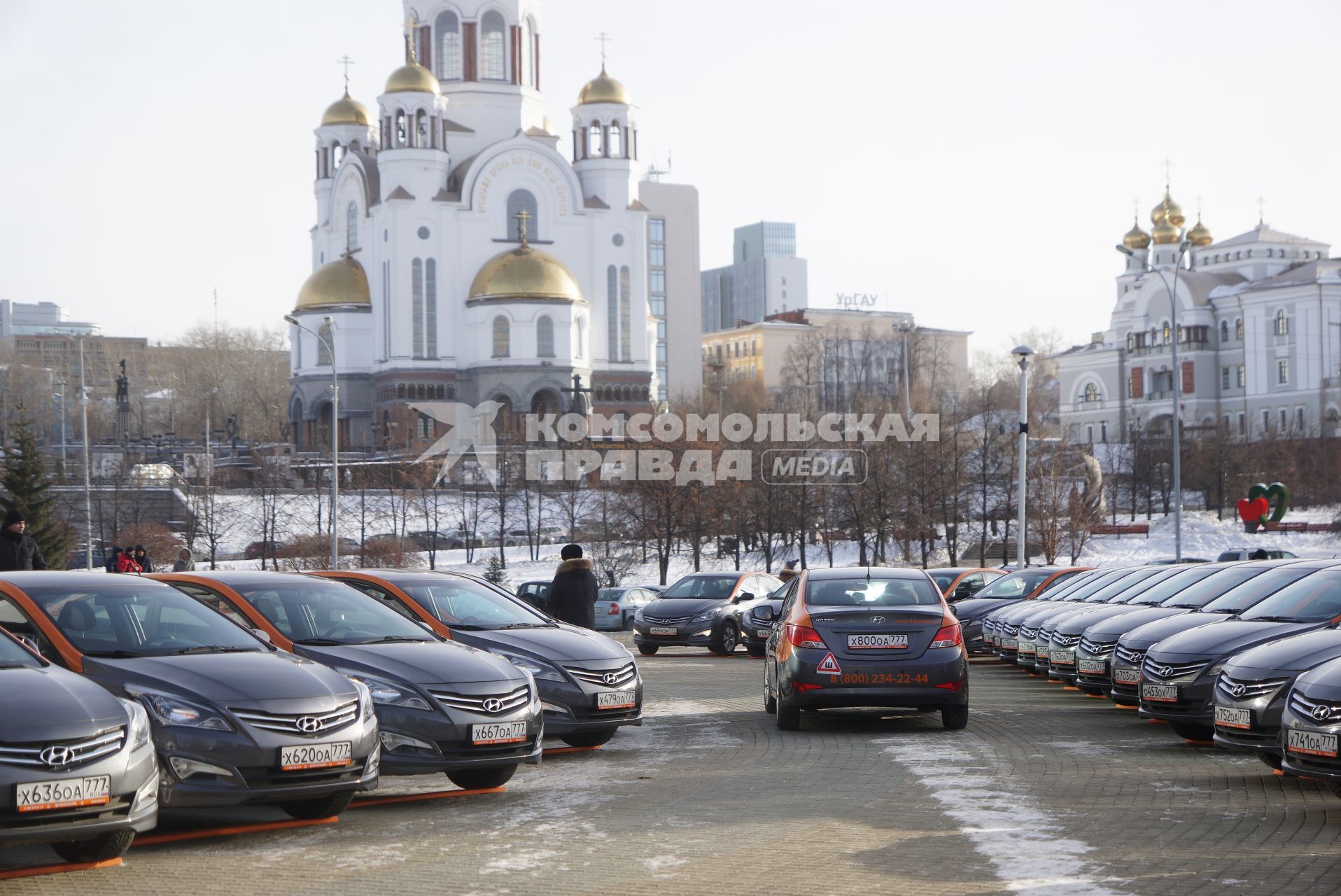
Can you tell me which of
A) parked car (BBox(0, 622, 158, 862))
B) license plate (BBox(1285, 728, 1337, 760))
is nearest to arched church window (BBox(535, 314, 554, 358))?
license plate (BBox(1285, 728, 1337, 760))

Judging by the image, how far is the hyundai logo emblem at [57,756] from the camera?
764cm

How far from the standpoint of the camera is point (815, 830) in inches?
363

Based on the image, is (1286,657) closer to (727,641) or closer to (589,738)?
(589,738)

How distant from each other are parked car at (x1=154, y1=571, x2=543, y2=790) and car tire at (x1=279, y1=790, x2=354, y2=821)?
1.95 ft

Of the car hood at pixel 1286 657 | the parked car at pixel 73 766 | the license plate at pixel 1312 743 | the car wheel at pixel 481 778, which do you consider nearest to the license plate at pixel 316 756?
the parked car at pixel 73 766

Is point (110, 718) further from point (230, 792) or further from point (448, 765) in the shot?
point (448, 765)

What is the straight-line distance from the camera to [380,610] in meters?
11.8

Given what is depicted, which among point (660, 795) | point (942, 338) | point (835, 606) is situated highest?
point (942, 338)

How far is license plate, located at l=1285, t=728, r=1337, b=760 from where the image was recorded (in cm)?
908

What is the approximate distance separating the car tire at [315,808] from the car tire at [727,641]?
57.7 feet

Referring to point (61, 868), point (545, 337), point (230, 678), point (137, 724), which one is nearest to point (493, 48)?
point (545, 337)

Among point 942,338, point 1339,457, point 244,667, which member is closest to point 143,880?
point 244,667

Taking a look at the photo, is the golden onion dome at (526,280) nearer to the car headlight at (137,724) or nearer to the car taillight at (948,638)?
the car taillight at (948,638)

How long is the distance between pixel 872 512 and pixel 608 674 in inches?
1685
